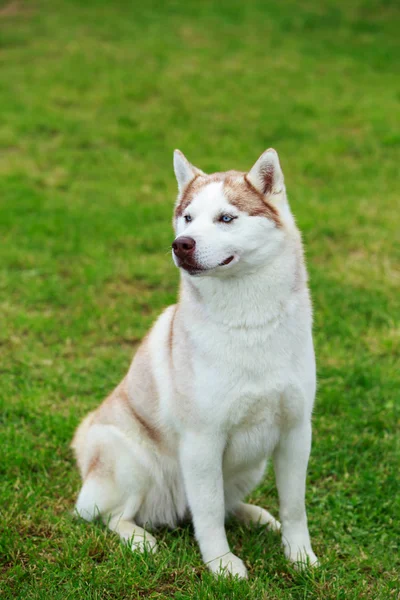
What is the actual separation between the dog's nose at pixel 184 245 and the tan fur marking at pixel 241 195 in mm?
279

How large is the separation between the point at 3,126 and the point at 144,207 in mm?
3243

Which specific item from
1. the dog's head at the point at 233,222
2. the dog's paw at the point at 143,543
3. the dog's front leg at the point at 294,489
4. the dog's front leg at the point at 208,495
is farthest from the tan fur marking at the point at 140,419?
the dog's head at the point at 233,222

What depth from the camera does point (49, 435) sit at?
176 inches

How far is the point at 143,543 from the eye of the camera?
3.39 m

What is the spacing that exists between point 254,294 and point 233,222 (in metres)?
0.32

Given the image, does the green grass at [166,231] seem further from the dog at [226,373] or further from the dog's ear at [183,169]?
the dog's ear at [183,169]

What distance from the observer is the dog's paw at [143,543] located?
3.36 metres

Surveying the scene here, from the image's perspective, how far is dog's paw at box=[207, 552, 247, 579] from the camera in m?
3.24

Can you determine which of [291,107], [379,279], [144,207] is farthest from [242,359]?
[291,107]

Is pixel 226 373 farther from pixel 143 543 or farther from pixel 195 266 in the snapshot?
pixel 143 543

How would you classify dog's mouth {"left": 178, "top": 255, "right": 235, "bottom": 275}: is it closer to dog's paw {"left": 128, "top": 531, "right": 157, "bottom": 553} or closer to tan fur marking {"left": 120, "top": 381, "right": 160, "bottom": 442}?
tan fur marking {"left": 120, "top": 381, "right": 160, "bottom": 442}

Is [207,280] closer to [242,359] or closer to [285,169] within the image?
[242,359]

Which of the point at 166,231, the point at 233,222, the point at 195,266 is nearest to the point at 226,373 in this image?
the point at 195,266

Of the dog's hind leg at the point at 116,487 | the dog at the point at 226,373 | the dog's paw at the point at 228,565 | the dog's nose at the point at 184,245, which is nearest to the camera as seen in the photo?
the dog's nose at the point at 184,245
